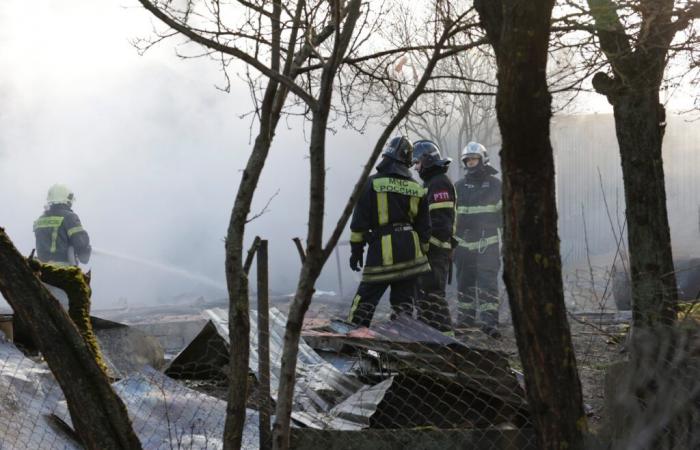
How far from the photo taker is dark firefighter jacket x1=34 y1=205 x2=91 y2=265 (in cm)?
907

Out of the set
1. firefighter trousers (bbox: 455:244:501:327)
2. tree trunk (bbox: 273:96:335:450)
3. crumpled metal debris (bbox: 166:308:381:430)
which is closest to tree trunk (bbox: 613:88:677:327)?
crumpled metal debris (bbox: 166:308:381:430)

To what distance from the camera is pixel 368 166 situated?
2.86m

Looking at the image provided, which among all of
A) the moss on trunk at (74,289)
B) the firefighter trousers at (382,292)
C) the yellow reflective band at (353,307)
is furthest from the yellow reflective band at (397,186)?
the moss on trunk at (74,289)

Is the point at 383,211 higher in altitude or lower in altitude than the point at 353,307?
higher

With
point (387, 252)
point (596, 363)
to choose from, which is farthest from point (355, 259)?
point (596, 363)

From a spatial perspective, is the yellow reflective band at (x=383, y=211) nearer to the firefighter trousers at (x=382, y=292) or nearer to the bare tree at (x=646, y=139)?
the firefighter trousers at (x=382, y=292)

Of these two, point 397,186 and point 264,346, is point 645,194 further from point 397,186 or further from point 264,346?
point 397,186

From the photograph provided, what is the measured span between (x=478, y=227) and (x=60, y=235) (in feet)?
14.0

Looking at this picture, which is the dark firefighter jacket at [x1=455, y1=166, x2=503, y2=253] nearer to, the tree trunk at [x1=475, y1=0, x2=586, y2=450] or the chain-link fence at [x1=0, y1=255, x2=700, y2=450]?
the chain-link fence at [x1=0, y1=255, x2=700, y2=450]

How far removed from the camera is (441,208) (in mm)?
7672

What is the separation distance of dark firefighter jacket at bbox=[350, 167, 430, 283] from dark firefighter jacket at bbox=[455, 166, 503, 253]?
2032 mm

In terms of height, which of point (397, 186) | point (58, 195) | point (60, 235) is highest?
point (58, 195)

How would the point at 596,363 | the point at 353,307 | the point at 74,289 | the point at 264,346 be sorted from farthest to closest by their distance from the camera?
1. the point at 353,307
2. the point at 596,363
3. the point at 264,346
4. the point at 74,289

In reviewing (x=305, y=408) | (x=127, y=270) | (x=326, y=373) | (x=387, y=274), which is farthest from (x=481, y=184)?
(x=127, y=270)
